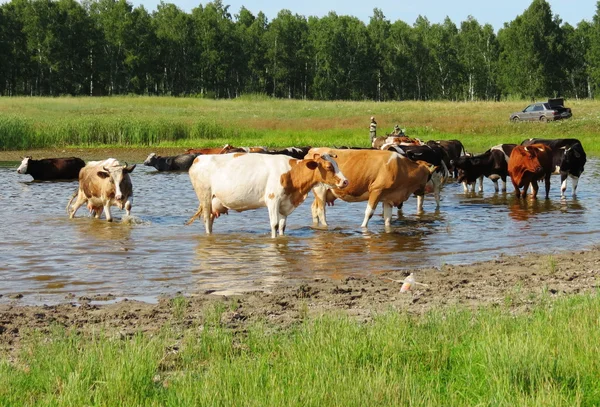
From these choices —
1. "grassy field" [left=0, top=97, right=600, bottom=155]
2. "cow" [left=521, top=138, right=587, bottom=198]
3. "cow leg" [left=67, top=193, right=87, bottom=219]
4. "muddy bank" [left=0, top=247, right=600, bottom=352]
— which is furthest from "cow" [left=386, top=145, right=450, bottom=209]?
"grassy field" [left=0, top=97, right=600, bottom=155]

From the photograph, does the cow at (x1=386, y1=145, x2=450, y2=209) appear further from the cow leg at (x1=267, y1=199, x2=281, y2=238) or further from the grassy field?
the grassy field

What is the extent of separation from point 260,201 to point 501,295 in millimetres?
6830

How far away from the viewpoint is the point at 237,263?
13.0 meters

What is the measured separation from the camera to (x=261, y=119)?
61531 mm

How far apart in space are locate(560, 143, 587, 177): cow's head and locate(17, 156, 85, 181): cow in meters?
16.7

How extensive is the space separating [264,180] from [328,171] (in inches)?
46.2

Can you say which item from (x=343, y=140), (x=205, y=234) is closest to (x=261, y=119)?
(x=343, y=140)

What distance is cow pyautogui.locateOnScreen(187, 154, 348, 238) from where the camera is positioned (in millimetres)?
15391

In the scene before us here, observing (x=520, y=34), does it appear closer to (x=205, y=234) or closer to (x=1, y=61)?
(x=1, y=61)

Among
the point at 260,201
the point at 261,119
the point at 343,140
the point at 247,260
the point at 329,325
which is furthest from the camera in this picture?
the point at 261,119

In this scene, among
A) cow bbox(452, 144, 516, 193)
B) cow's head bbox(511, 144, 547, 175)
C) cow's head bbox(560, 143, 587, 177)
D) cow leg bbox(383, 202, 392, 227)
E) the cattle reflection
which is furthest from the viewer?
cow bbox(452, 144, 516, 193)

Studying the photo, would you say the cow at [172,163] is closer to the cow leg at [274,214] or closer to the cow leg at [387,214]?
the cow leg at [387,214]

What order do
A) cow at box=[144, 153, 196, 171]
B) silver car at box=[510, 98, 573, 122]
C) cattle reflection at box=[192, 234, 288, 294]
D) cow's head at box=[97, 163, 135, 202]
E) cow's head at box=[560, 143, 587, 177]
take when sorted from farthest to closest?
silver car at box=[510, 98, 573, 122] < cow at box=[144, 153, 196, 171] < cow's head at box=[560, 143, 587, 177] < cow's head at box=[97, 163, 135, 202] < cattle reflection at box=[192, 234, 288, 294]

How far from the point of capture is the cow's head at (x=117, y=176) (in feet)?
58.1
